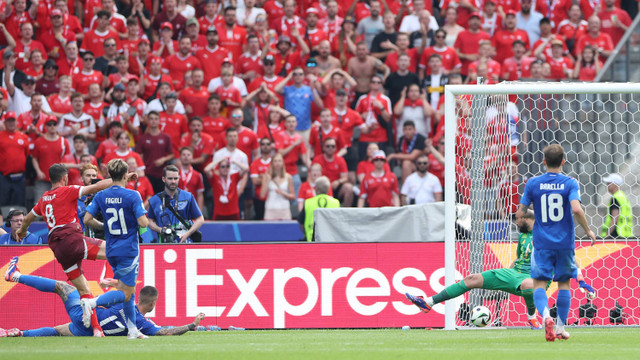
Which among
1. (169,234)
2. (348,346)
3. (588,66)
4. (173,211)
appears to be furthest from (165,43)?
(348,346)

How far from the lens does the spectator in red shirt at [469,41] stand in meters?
19.4

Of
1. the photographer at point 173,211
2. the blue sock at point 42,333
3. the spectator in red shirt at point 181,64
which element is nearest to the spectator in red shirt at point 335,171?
the spectator in red shirt at point 181,64

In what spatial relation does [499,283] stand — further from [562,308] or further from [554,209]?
[554,209]

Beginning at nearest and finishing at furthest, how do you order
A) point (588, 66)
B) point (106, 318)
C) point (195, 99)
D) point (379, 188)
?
point (106, 318), point (379, 188), point (195, 99), point (588, 66)

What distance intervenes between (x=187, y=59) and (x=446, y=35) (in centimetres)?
490

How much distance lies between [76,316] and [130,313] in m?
0.88

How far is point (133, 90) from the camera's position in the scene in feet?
59.7

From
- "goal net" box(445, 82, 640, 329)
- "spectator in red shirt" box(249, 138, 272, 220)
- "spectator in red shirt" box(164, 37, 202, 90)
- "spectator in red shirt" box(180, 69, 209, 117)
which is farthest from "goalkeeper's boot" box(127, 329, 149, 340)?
"spectator in red shirt" box(164, 37, 202, 90)

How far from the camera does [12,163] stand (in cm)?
1714

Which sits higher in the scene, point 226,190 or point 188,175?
point 188,175

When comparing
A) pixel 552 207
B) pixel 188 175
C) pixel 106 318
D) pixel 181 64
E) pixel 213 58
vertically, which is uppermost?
pixel 213 58

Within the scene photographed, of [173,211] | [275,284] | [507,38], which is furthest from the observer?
[507,38]

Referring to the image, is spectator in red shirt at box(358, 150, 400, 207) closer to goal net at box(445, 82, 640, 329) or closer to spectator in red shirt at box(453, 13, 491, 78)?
goal net at box(445, 82, 640, 329)

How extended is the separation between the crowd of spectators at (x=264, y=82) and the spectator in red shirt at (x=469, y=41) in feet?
0.09
